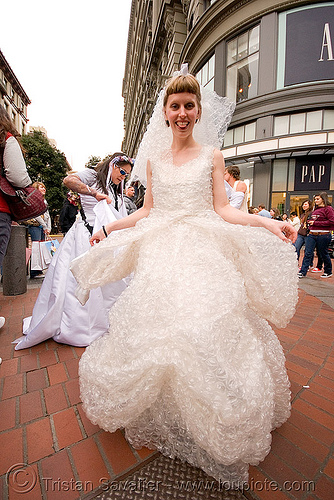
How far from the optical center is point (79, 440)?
1472 millimetres

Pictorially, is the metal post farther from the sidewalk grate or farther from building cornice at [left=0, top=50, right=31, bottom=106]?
building cornice at [left=0, top=50, right=31, bottom=106]

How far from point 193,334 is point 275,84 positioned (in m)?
15.0

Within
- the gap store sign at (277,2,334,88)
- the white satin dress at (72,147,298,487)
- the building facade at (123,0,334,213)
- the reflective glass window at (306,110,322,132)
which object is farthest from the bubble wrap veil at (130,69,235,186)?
the gap store sign at (277,2,334,88)

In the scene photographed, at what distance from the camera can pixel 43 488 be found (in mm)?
A: 1215

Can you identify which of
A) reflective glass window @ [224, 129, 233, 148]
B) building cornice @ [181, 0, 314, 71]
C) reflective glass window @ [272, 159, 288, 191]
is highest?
building cornice @ [181, 0, 314, 71]

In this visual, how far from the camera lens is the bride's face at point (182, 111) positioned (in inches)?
64.1

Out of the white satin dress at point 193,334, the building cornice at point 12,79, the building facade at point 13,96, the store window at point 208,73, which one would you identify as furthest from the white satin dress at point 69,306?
the building cornice at point 12,79

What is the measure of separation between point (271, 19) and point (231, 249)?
15420mm

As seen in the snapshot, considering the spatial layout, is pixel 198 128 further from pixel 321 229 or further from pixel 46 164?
pixel 46 164

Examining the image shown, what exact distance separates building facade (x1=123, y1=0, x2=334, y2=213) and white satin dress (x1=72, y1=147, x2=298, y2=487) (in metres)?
13.1

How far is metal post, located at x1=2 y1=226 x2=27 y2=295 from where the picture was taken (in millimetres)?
4332

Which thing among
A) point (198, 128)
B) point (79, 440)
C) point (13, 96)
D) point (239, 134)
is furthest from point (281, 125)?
point (13, 96)

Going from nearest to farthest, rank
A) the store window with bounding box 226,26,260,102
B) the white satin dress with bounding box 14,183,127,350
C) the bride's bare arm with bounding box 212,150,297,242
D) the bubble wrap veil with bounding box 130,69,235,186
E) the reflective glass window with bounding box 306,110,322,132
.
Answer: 1. the bride's bare arm with bounding box 212,150,297,242
2. the bubble wrap veil with bounding box 130,69,235,186
3. the white satin dress with bounding box 14,183,127,350
4. the reflective glass window with bounding box 306,110,322,132
5. the store window with bounding box 226,26,260,102

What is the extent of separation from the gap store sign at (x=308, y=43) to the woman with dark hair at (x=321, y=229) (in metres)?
9.70
